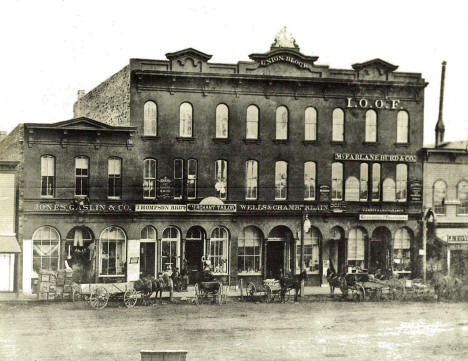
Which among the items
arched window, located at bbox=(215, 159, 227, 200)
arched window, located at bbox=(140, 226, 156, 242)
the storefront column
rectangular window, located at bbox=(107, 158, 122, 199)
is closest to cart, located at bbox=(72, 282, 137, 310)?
the storefront column

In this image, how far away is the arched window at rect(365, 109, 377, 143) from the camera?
124ft

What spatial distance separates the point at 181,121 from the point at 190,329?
14334mm

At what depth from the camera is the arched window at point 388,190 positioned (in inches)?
1492

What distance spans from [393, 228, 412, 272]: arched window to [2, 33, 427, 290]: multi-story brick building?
70mm

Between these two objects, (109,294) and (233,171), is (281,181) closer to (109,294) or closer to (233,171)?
(233,171)

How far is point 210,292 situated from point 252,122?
10.4 metres

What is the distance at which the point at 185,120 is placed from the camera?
35.2 metres

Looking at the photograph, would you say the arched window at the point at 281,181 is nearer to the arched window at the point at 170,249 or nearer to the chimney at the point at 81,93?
the arched window at the point at 170,249

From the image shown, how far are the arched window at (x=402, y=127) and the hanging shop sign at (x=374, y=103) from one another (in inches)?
16.4

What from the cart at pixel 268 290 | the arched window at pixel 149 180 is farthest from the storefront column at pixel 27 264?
the cart at pixel 268 290

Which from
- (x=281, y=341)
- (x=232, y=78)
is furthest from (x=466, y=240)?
(x=281, y=341)

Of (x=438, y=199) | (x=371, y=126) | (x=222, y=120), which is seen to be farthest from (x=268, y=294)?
(x=438, y=199)

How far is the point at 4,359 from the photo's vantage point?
18469 millimetres

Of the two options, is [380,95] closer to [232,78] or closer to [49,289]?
[232,78]
